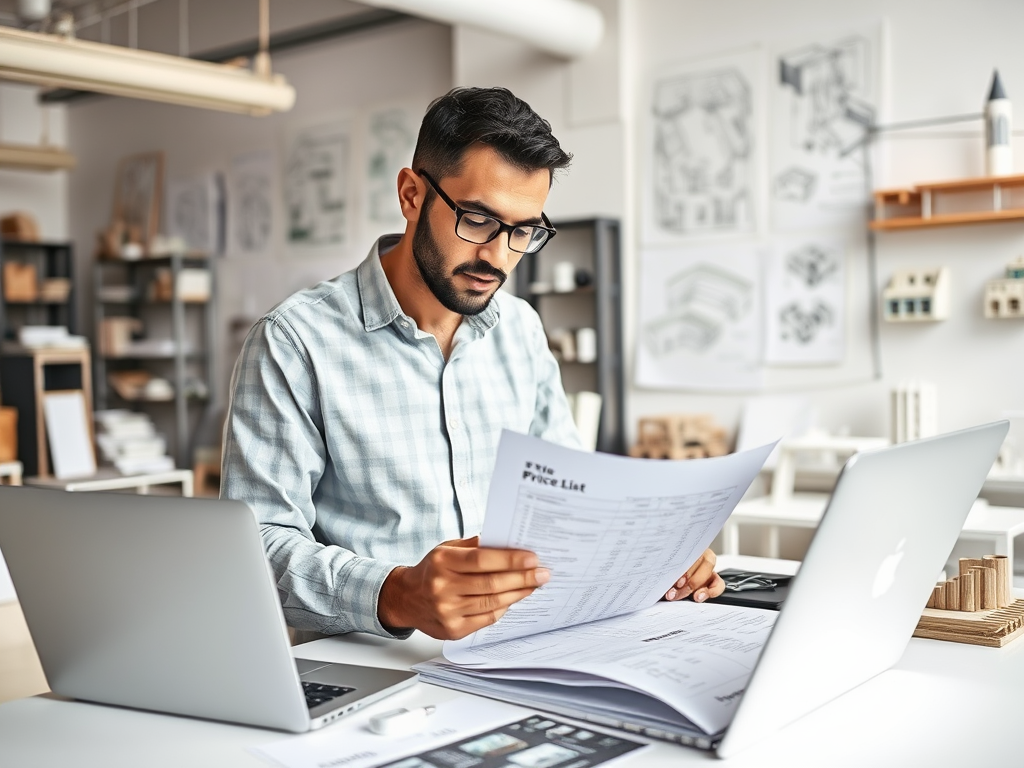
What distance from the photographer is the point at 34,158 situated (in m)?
6.75

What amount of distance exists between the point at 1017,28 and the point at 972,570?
3.09 metres

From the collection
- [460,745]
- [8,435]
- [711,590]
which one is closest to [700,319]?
[711,590]

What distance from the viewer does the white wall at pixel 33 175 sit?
7410 millimetres

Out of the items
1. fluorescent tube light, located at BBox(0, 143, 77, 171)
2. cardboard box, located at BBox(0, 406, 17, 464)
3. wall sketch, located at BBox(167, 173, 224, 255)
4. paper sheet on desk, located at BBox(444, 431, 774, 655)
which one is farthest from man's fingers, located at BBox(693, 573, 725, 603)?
fluorescent tube light, located at BBox(0, 143, 77, 171)

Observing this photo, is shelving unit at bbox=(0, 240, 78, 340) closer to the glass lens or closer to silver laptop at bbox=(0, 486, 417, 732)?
the glass lens

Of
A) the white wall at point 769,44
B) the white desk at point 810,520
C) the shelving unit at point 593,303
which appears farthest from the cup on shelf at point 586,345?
the white desk at point 810,520

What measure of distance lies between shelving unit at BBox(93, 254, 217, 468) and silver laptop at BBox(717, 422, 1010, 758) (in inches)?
234

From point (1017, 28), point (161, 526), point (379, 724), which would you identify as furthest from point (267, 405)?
point (1017, 28)

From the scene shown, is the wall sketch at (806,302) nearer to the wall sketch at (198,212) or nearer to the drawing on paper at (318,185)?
the drawing on paper at (318,185)

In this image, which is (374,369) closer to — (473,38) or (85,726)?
(85,726)

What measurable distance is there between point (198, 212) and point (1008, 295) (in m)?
4.93

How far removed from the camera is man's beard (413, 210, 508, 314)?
155 centimetres

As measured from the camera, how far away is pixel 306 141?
242 inches

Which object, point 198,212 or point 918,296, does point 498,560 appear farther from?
point 198,212
